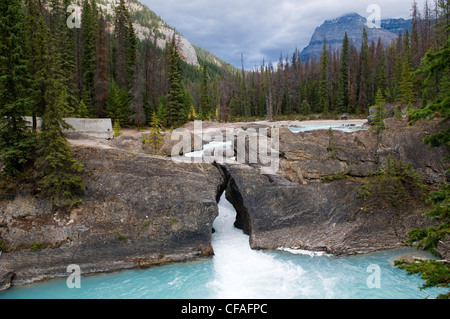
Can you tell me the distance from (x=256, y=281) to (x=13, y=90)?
1532 centimetres

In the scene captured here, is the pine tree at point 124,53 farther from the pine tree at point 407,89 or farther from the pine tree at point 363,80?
the pine tree at point 363,80

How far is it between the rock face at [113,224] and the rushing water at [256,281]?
0.71 meters

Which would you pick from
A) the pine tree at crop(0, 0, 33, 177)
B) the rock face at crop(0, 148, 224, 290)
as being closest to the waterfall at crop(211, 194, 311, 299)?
the rock face at crop(0, 148, 224, 290)

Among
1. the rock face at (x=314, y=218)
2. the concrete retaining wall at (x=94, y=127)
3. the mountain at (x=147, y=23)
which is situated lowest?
the rock face at (x=314, y=218)

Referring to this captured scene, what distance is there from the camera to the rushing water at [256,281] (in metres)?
12.3

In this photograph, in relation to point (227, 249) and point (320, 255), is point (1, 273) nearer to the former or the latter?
point (227, 249)

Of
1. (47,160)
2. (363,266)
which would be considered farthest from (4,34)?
(363,266)

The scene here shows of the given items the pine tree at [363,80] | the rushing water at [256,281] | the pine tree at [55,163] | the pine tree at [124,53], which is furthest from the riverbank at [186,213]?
the pine tree at [363,80]

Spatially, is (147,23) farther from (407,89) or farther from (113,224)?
(113,224)

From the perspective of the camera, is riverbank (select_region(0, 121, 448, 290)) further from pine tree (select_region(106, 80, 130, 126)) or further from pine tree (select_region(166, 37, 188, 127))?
pine tree (select_region(166, 37, 188, 127))

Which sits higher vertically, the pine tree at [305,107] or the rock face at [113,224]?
the pine tree at [305,107]

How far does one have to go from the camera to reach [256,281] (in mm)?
13195

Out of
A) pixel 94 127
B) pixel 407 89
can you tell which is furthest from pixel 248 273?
pixel 407 89
